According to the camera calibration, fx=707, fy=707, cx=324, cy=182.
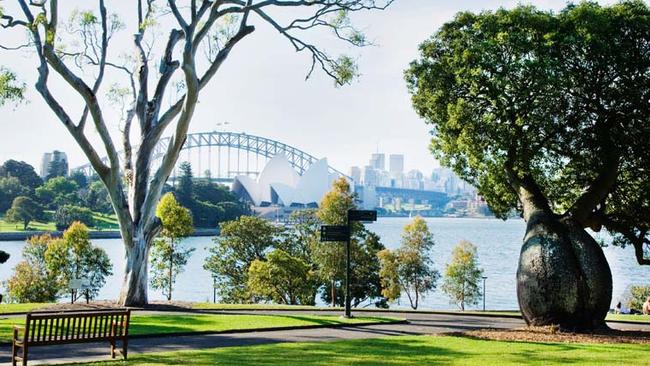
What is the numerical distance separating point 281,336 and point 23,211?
9087 centimetres

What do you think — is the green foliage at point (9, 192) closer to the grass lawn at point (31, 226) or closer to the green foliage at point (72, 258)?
the grass lawn at point (31, 226)

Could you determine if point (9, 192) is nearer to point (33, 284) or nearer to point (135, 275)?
point (33, 284)

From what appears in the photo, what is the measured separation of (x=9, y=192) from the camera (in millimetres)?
107875

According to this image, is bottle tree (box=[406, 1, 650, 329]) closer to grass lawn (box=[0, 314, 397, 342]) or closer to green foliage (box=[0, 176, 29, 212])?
grass lawn (box=[0, 314, 397, 342])

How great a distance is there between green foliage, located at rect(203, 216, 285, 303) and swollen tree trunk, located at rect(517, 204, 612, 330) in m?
28.3

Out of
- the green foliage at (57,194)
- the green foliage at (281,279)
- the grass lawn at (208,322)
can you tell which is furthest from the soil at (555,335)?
the green foliage at (57,194)

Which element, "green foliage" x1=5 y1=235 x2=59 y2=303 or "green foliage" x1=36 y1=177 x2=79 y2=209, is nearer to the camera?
"green foliage" x1=5 y1=235 x2=59 y2=303

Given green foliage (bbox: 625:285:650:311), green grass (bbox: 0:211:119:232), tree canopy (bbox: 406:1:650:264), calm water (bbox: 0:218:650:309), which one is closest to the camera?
tree canopy (bbox: 406:1:650:264)

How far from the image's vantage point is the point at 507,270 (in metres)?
75.2

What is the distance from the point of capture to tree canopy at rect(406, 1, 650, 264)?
16750 millimetres

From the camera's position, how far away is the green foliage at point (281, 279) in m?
37.4

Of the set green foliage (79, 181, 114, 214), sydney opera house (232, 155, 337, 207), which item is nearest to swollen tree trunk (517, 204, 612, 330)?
sydney opera house (232, 155, 337, 207)

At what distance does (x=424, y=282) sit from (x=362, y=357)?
35.0m

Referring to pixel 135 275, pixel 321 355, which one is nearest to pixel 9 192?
pixel 135 275
